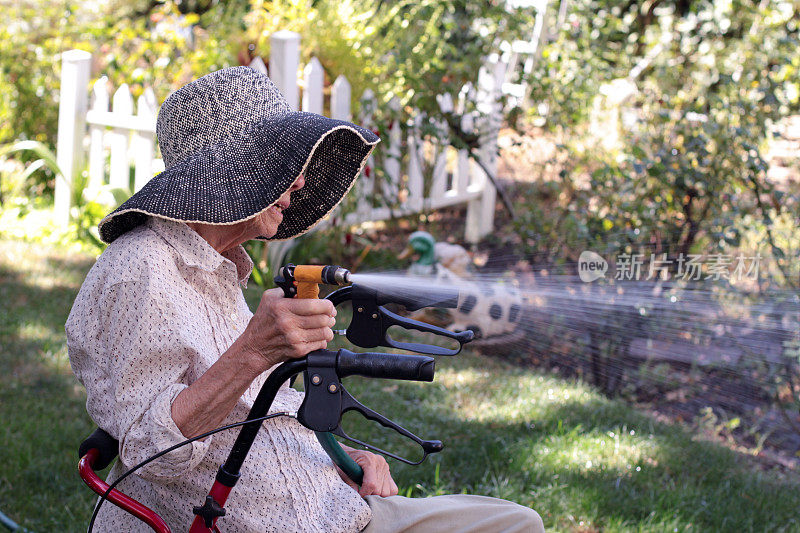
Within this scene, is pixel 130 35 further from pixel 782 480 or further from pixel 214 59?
pixel 782 480

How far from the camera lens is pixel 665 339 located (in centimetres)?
462

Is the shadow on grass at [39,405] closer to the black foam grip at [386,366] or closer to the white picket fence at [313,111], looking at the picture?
the white picket fence at [313,111]

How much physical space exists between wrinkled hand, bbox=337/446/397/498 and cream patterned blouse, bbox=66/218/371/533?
88 millimetres

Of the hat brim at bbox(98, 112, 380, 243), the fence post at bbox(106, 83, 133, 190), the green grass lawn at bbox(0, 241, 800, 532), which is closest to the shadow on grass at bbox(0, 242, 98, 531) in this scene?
the green grass lawn at bbox(0, 241, 800, 532)

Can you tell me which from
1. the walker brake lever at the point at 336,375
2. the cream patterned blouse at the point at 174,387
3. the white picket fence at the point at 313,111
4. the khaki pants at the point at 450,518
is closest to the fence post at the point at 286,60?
the white picket fence at the point at 313,111

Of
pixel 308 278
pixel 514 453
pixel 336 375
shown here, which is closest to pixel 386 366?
pixel 336 375

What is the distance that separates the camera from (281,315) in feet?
4.66

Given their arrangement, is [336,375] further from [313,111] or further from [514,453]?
[313,111]

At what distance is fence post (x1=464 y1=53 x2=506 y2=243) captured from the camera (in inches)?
229

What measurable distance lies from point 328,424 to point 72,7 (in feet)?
25.7

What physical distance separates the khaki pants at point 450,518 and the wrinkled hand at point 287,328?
568 millimetres

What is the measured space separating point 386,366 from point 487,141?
4.43m

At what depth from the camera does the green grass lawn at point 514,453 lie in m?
2.91

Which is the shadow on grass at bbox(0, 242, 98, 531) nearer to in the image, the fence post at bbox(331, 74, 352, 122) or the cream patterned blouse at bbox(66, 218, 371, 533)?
the cream patterned blouse at bbox(66, 218, 371, 533)
